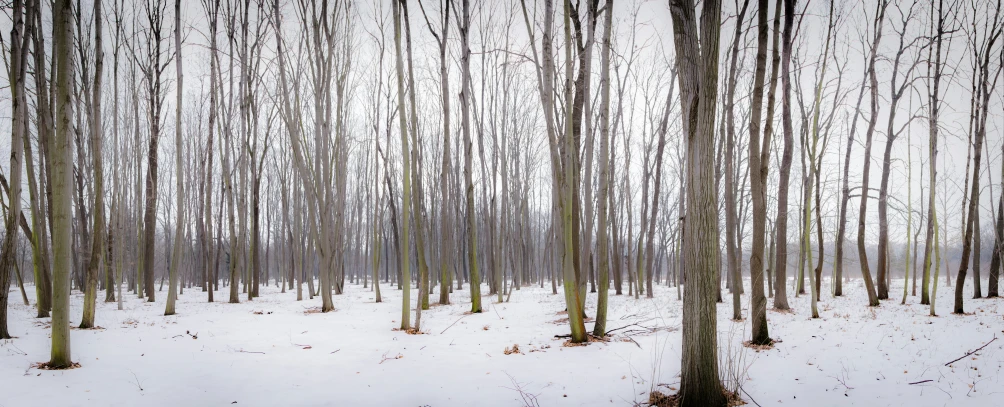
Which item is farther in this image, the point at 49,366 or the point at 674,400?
the point at 49,366

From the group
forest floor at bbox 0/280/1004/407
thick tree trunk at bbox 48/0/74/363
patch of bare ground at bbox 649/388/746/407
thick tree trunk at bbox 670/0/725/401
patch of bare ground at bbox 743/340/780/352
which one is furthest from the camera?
patch of bare ground at bbox 743/340/780/352

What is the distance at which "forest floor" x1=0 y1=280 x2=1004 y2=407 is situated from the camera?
3.62 meters

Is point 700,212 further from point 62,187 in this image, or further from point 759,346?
point 62,187

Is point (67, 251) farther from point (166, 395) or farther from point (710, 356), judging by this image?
point (710, 356)

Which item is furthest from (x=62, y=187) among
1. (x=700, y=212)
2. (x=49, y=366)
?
(x=700, y=212)

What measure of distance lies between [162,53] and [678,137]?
1529 centimetres

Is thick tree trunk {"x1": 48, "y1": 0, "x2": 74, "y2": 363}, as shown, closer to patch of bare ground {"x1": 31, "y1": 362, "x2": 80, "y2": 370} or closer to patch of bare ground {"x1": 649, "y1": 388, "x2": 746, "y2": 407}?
patch of bare ground {"x1": 31, "y1": 362, "x2": 80, "y2": 370}

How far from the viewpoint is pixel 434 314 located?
9273 millimetres

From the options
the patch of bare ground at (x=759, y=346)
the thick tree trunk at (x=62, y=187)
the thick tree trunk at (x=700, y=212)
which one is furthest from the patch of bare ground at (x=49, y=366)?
the patch of bare ground at (x=759, y=346)

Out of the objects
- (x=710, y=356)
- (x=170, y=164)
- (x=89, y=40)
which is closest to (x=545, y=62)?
(x=710, y=356)

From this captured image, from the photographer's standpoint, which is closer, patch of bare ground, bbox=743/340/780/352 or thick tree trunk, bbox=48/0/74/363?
thick tree trunk, bbox=48/0/74/363

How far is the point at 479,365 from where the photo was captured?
464 cm

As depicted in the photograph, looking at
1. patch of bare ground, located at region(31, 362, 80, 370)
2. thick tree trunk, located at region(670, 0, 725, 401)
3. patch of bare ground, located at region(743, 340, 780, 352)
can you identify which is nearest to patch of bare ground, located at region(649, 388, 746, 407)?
thick tree trunk, located at region(670, 0, 725, 401)

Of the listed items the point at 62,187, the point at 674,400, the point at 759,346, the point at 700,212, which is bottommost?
the point at 759,346
